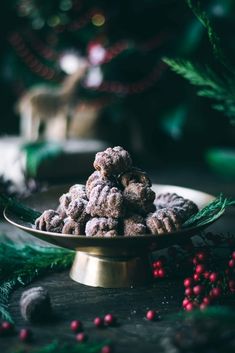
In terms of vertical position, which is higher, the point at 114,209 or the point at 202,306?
the point at 114,209

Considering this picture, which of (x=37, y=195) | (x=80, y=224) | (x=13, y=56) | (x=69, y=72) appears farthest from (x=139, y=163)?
(x=80, y=224)

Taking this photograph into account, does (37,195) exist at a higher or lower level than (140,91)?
lower

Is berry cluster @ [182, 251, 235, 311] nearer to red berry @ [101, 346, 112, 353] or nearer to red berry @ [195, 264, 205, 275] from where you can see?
red berry @ [195, 264, 205, 275]

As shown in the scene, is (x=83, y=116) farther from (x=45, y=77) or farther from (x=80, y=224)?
(x=80, y=224)

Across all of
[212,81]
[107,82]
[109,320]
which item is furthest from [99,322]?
[107,82]

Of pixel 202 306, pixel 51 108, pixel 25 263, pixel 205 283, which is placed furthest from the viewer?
pixel 51 108

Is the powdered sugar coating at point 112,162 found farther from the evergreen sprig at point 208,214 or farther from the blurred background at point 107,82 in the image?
the blurred background at point 107,82

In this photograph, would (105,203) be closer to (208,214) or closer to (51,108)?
(208,214)
